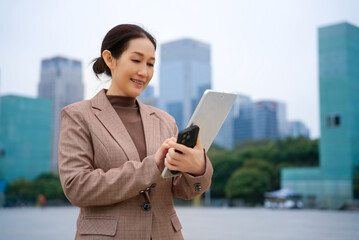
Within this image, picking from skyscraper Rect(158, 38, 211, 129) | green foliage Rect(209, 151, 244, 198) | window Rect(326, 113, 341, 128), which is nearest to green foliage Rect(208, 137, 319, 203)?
green foliage Rect(209, 151, 244, 198)

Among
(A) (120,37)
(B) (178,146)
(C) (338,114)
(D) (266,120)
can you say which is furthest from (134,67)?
(D) (266,120)

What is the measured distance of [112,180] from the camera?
5.31 ft

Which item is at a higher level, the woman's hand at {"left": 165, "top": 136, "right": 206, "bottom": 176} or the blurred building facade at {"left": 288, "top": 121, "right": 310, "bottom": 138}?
the woman's hand at {"left": 165, "top": 136, "right": 206, "bottom": 176}

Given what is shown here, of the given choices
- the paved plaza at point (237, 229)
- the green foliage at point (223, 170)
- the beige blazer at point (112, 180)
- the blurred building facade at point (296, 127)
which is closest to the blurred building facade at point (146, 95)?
the beige blazer at point (112, 180)

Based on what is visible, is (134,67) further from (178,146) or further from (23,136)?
(23,136)

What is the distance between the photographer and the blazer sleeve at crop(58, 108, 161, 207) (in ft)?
5.30

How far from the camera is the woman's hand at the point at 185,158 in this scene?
5.02ft

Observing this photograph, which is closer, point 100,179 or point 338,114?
point 100,179

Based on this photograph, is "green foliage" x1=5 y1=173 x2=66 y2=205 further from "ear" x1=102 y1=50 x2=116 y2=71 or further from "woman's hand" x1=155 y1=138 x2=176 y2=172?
"woman's hand" x1=155 y1=138 x2=176 y2=172

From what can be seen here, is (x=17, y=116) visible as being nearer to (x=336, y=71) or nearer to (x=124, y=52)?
(x=336, y=71)

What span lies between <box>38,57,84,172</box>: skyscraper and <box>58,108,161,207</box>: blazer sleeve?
5509 centimetres


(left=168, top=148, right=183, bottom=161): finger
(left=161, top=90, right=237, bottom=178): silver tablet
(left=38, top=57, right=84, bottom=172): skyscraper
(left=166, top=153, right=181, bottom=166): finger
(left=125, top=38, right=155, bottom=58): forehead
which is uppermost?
(left=38, top=57, right=84, bottom=172): skyscraper

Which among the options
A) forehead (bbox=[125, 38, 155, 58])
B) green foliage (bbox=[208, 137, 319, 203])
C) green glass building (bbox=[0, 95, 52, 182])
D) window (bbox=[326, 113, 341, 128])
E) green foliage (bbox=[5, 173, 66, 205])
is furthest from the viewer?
green glass building (bbox=[0, 95, 52, 182])

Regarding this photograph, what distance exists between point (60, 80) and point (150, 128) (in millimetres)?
62108
